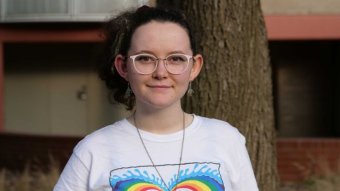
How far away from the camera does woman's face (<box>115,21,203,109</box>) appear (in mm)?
2457

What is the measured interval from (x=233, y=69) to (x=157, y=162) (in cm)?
240

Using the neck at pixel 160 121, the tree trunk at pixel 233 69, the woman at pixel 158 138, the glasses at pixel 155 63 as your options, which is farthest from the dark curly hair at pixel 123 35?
the tree trunk at pixel 233 69

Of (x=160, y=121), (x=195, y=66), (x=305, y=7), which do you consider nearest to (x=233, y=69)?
(x=195, y=66)

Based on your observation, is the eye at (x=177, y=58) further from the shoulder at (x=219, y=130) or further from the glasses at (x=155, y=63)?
the shoulder at (x=219, y=130)

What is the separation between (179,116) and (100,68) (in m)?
0.44

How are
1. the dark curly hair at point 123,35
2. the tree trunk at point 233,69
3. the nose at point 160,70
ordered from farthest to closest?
the tree trunk at point 233,69 → the dark curly hair at point 123,35 → the nose at point 160,70

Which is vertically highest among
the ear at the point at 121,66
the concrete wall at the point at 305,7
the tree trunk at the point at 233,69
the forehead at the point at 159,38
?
the forehead at the point at 159,38

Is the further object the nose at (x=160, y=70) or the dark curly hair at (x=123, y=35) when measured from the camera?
the dark curly hair at (x=123, y=35)

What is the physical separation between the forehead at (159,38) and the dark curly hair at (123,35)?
0.08ft

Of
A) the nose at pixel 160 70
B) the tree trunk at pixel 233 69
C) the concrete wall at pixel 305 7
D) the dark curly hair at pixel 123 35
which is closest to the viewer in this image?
the nose at pixel 160 70

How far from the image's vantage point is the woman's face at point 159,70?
2.46m

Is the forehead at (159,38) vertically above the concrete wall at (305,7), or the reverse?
the forehead at (159,38)

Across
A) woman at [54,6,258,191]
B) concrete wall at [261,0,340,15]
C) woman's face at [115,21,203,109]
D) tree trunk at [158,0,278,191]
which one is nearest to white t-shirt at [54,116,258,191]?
woman at [54,6,258,191]

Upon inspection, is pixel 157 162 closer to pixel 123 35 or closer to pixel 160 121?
pixel 160 121
